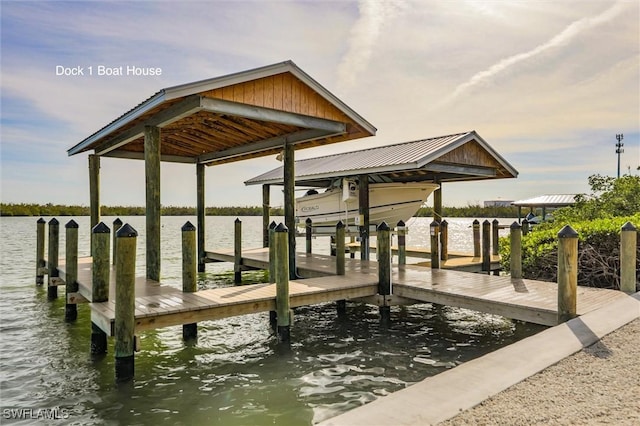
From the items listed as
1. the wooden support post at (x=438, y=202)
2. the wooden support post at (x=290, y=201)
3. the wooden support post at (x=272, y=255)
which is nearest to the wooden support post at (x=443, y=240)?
the wooden support post at (x=438, y=202)

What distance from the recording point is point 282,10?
343 inches

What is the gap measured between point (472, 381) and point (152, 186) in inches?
269

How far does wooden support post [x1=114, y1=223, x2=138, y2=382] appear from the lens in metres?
5.21

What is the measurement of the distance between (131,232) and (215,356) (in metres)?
2.48

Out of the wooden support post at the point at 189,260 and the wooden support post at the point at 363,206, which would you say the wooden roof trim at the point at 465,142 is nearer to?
the wooden support post at the point at 363,206

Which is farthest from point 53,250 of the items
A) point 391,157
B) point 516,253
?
point 516,253

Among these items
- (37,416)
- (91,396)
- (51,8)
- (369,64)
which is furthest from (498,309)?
(51,8)

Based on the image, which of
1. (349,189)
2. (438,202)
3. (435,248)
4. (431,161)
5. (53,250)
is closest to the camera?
(435,248)

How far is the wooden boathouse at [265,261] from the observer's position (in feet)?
18.8

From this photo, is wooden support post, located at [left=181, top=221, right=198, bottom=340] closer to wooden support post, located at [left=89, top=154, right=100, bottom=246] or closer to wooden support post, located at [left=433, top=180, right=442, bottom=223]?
wooden support post, located at [left=89, top=154, right=100, bottom=246]

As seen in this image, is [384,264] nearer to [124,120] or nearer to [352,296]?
[352,296]

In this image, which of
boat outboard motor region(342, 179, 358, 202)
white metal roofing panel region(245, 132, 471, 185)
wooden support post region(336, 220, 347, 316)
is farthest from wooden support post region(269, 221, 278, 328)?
boat outboard motor region(342, 179, 358, 202)

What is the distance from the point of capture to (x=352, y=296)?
7852 millimetres

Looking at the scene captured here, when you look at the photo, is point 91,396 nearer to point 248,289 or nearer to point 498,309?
point 248,289
